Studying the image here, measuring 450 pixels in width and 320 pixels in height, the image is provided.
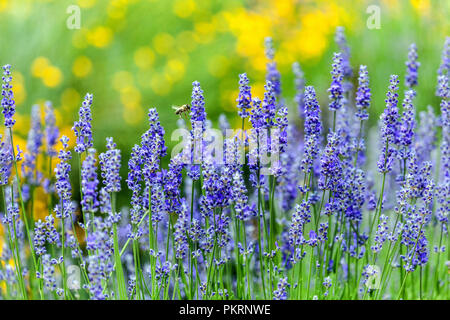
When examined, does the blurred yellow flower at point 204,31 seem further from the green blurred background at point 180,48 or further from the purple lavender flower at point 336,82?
the purple lavender flower at point 336,82

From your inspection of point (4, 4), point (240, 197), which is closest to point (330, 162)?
point (240, 197)

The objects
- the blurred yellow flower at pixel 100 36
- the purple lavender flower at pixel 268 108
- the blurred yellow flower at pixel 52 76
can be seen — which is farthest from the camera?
the blurred yellow flower at pixel 100 36

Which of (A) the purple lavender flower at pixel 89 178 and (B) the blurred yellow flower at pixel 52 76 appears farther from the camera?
(B) the blurred yellow flower at pixel 52 76

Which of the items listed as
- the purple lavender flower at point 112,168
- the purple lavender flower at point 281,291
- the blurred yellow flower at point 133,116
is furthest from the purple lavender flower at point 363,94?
the blurred yellow flower at point 133,116

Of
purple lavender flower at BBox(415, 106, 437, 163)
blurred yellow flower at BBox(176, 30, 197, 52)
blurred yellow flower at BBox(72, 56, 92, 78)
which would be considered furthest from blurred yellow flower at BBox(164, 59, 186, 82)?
purple lavender flower at BBox(415, 106, 437, 163)

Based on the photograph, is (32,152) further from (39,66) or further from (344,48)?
(39,66)

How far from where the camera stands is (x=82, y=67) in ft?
14.0

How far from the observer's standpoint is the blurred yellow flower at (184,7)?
4.44m
